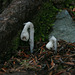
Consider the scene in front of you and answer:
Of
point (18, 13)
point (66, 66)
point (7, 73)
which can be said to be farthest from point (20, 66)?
point (18, 13)

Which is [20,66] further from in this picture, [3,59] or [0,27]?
[0,27]

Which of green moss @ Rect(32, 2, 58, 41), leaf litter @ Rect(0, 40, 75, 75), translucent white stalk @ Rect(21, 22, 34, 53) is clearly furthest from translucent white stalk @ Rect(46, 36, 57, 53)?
green moss @ Rect(32, 2, 58, 41)

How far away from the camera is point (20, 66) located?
3232 mm

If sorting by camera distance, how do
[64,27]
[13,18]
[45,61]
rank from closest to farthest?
[45,61]
[13,18]
[64,27]

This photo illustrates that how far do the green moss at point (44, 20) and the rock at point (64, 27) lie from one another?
0.59 ft

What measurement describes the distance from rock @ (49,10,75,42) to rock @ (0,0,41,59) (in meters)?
0.89

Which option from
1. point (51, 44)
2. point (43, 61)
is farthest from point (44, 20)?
point (43, 61)

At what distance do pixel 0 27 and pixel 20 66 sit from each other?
3.53 ft

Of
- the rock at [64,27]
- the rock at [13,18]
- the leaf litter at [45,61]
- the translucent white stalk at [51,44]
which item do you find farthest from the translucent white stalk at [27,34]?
the rock at [64,27]

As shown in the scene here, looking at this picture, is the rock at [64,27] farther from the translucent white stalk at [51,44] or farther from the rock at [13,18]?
the rock at [13,18]

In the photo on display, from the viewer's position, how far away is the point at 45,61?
342 cm

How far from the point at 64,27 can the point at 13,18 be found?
1.69 metres

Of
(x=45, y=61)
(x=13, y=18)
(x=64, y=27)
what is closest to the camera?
(x=45, y=61)

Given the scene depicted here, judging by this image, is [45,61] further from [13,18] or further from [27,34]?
[13,18]
